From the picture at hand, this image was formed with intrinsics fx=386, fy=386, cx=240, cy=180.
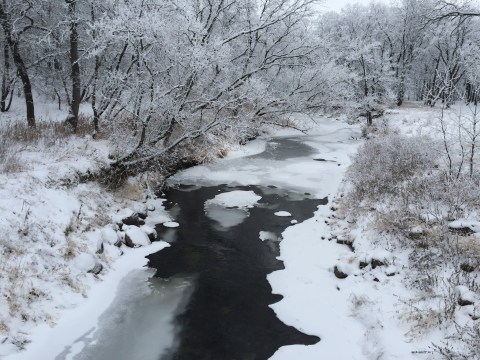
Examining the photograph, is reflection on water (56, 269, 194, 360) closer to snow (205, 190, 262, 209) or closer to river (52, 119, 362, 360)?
river (52, 119, 362, 360)

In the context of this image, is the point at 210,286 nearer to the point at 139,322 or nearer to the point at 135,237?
the point at 139,322

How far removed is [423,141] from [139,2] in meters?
10.2

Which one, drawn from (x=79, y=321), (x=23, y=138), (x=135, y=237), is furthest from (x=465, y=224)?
(x=23, y=138)

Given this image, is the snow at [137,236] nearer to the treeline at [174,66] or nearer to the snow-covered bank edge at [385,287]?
the treeline at [174,66]

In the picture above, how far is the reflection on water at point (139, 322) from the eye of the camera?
5820 millimetres

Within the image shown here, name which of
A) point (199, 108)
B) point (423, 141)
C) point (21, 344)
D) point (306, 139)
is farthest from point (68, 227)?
point (306, 139)

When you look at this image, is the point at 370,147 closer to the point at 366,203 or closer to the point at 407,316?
the point at 366,203

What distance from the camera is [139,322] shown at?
21.7 ft

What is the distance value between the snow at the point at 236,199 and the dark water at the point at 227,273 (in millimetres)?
287

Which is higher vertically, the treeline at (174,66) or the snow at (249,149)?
the treeline at (174,66)

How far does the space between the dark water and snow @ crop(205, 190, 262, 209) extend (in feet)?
0.94

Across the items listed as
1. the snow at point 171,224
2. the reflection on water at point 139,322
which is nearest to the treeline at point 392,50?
the snow at point 171,224

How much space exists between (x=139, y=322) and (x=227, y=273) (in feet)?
7.79

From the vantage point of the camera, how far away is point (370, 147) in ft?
46.6
